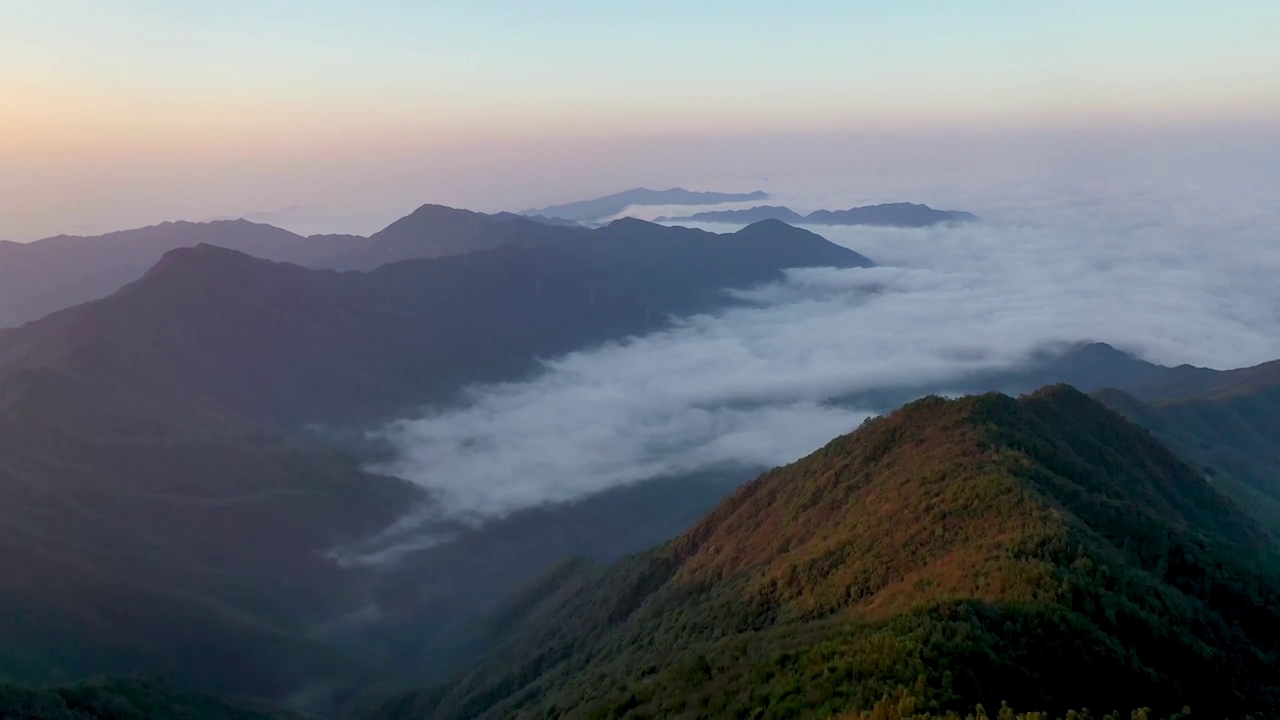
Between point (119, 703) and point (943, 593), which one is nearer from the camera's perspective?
point (943, 593)

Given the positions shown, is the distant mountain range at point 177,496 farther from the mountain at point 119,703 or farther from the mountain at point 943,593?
the mountain at point 943,593

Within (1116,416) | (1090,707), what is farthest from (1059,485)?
(1116,416)

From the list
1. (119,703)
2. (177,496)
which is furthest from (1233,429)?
(177,496)

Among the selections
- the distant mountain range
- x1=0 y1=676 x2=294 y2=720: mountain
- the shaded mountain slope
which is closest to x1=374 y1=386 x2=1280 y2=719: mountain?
x1=0 y1=676 x2=294 y2=720: mountain

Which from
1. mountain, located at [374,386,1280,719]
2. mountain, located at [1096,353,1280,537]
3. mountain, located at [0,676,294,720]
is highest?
mountain, located at [374,386,1280,719]

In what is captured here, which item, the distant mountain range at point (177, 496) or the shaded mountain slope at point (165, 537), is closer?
the shaded mountain slope at point (165, 537)

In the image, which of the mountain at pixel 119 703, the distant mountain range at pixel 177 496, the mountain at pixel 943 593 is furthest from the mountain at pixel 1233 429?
the distant mountain range at pixel 177 496

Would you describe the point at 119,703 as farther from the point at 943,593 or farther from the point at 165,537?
the point at 165,537

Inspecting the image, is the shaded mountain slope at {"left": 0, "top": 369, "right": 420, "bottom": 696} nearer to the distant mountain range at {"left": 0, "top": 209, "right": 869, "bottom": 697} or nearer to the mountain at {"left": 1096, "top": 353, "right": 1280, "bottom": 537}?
the distant mountain range at {"left": 0, "top": 209, "right": 869, "bottom": 697}
